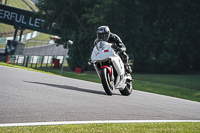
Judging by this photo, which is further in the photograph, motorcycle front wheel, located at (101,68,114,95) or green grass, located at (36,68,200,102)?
green grass, located at (36,68,200,102)

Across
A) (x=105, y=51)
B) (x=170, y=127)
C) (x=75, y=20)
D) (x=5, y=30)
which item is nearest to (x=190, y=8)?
(x=75, y=20)

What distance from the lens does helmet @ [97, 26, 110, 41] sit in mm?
8930

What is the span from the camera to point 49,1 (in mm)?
34844

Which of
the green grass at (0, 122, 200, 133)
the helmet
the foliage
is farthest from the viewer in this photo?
the foliage

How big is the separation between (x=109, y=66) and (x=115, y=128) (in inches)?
157

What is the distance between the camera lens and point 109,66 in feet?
28.5

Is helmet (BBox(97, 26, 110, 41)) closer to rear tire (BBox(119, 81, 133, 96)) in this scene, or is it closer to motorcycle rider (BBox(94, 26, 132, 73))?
motorcycle rider (BBox(94, 26, 132, 73))

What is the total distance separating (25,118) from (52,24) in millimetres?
33413

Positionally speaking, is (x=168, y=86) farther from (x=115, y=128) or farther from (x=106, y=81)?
(x=115, y=128)

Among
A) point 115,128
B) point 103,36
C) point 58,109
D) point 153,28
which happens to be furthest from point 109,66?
point 153,28

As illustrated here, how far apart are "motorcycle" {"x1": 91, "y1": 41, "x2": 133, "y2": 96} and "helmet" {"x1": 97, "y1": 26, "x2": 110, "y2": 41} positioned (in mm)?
174

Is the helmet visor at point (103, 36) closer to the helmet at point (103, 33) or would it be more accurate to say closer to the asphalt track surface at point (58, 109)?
the helmet at point (103, 33)

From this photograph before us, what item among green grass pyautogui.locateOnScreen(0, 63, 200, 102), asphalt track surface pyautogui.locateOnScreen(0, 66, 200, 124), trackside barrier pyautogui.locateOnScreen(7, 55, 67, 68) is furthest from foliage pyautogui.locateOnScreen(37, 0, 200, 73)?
asphalt track surface pyautogui.locateOnScreen(0, 66, 200, 124)

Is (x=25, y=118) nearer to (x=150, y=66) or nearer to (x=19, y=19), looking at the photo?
(x=150, y=66)
